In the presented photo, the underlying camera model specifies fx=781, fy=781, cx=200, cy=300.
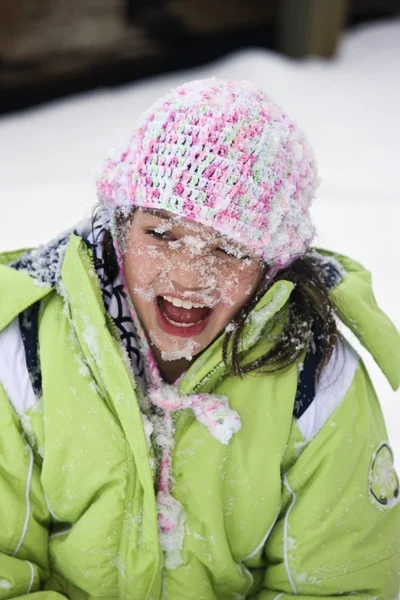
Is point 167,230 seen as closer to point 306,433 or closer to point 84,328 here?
point 84,328

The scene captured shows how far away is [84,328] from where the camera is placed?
1.30m

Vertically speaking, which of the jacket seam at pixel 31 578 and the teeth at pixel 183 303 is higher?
the teeth at pixel 183 303

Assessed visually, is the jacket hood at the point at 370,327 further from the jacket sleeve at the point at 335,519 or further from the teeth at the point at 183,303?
the teeth at the point at 183,303

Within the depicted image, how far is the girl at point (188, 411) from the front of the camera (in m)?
1.25

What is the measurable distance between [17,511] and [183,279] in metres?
0.49

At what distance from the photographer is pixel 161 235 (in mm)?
1241

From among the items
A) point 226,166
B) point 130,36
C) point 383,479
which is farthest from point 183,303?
point 130,36

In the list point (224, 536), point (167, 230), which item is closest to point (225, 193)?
point (167, 230)

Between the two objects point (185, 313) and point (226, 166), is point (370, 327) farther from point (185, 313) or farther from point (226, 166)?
point (226, 166)

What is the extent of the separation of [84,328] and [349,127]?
2.77 m

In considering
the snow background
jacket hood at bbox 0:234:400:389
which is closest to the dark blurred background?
the snow background

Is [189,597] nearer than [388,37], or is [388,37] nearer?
[189,597]

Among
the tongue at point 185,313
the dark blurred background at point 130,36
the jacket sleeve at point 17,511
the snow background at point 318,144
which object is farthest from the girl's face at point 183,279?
the dark blurred background at point 130,36

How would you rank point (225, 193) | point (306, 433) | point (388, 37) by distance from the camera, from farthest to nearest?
point (388, 37) → point (306, 433) → point (225, 193)
